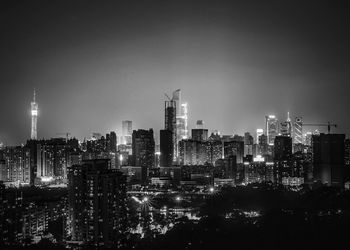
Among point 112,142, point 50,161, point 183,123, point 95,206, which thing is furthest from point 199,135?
point 95,206

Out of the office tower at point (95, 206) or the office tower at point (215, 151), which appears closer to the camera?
the office tower at point (95, 206)

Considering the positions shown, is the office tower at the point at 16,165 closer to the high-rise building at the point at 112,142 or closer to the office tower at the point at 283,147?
the high-rise building at the point at 112,142

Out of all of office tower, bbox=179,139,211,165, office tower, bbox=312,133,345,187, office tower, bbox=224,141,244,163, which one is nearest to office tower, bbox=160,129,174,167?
office tower, bbox=179,139,211,165

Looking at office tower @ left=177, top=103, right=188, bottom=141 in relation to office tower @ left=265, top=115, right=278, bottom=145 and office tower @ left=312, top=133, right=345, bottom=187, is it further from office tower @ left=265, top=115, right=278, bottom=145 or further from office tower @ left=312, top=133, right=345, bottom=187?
office tower @ left=312, top=133, right=345, bottom=187

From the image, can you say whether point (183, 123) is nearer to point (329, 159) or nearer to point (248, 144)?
point (248, 144)

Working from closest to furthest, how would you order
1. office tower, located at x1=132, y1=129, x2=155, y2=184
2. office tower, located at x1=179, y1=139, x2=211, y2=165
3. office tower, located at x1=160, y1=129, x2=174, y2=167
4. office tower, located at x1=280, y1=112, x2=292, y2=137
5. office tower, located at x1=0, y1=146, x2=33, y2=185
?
office tower, located at x1=0, y1=146, x2=33, y2=185, office tower, located at x1=160, y1=129, x2=174, y2=167, office tower, located at x1=132, y1=129, x2=155, y2=184, office tower, located at x1=179, y1=139, x2=211, y2=165, office tower, located at x1=280, y1=112, x2=292, y2=137

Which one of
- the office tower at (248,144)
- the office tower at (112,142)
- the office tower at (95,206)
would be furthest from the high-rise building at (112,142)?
the office tower at (95,206)
